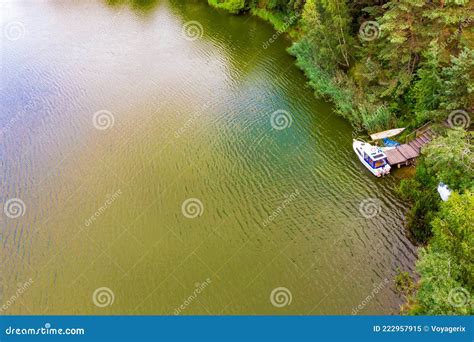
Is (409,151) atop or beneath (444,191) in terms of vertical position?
atop

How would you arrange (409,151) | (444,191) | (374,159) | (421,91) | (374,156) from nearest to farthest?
(444,191) → (374,159) → (374,156) → (409,151) → (421,91)

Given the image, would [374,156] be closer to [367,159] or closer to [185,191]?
[367,159]

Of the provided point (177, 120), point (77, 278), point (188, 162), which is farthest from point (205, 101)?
point (77, 278)

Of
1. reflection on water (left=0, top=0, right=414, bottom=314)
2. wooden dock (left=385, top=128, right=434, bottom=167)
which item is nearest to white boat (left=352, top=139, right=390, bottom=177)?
wooden dock (left=385, top=128, right=434, bottom=167)

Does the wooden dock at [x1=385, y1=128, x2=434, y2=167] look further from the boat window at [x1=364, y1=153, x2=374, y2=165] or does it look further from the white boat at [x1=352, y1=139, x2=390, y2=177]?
the boat window at [x1=364, y1=153, x2=374, y2=165]

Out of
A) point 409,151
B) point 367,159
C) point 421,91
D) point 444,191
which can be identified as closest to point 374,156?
point 367,159

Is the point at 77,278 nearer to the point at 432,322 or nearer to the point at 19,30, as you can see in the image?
the point at 432,322
